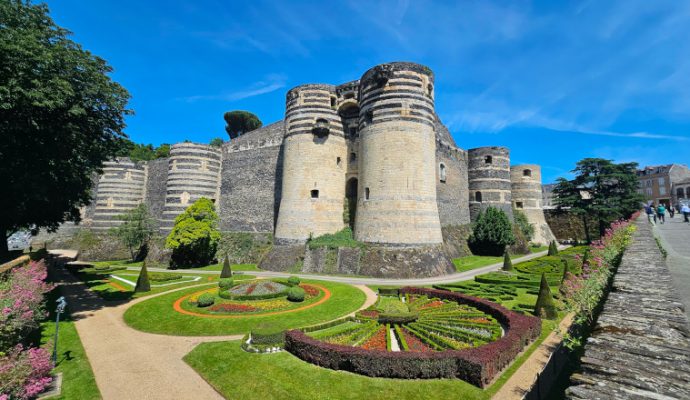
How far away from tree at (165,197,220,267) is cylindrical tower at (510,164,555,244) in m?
37.7

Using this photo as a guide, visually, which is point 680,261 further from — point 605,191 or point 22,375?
point 605,191

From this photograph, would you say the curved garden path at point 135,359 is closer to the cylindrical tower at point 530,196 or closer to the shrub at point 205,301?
the shrub at point 205,301

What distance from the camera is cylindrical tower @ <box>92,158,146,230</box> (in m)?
40.0

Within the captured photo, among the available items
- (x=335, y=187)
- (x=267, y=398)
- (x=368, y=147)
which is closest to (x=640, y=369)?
(x=267, y=398)

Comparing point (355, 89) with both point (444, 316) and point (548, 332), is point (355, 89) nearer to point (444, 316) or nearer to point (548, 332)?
point (444, 316)

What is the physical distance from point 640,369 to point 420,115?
82.2 ft

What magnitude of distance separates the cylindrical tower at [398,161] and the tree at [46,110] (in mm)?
16815

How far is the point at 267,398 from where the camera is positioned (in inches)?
333

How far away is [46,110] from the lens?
45.2 feet

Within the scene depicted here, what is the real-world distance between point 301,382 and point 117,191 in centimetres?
4236

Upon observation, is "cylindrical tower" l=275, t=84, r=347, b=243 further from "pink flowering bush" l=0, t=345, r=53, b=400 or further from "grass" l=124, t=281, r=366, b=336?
"pink flowering bush" l=0, t=345, r=53, b=400

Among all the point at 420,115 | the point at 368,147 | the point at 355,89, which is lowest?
the point at 368,147

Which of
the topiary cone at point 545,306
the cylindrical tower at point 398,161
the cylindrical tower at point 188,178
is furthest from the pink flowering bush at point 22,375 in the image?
the cylindrical tower at point 188,178

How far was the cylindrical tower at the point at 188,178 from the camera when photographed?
35469 mm
